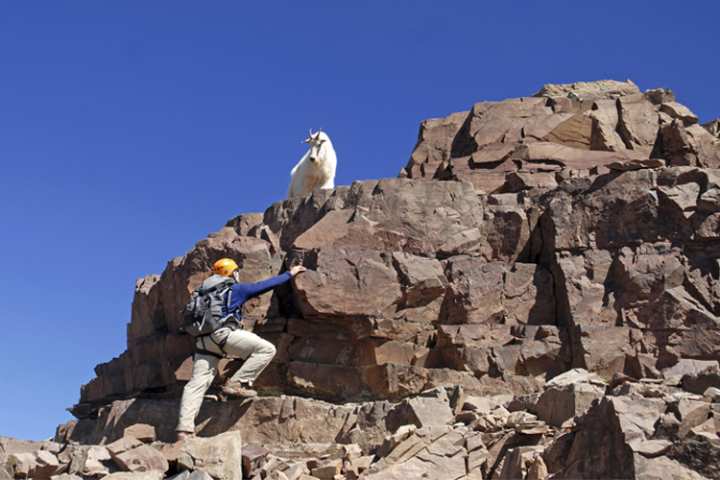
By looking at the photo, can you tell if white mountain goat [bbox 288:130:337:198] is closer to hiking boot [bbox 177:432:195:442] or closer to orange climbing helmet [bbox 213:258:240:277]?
orange climbing helmet [bbox 213:258:240:277]

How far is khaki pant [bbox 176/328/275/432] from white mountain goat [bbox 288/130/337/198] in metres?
10.6

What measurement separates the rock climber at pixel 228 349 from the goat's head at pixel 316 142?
36.0 ft

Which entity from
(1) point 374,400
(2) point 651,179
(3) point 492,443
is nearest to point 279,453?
(1) point 374,400

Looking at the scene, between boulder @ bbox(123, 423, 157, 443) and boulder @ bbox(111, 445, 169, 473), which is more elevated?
boulder @ bbox(123, 423, 157, 443)

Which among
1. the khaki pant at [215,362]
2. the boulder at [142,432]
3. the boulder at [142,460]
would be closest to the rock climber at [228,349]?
the khaki pant at [215,362]

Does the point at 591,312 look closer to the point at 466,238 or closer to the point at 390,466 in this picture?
the point at 466,238

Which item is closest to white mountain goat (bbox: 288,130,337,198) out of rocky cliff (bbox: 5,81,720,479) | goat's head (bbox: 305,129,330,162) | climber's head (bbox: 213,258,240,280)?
goat's head (bbox: 305,129,330,162)

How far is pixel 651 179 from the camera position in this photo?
16891 millimetres

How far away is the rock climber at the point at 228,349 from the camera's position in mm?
13156

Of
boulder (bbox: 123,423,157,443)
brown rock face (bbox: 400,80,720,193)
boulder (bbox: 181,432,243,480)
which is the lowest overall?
boulder (bbox: 181,432,243,480)

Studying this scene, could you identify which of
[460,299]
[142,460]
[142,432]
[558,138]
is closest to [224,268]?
[142,460]

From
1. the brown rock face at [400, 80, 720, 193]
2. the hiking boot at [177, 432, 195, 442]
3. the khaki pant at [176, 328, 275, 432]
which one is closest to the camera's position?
the hiking boot at [177, 432, 195, 442]

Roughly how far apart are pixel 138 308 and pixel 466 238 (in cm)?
766

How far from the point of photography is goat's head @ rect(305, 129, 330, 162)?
2447 cm
